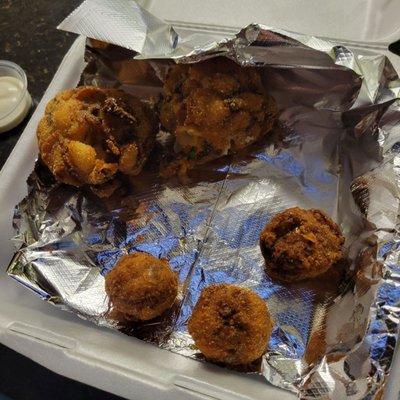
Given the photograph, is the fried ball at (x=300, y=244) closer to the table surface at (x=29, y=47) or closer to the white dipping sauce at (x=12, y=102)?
the table surface at (x=29, y=47)

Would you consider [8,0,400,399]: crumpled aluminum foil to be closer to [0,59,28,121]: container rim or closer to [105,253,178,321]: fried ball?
[105,253,178,321]: fried ball

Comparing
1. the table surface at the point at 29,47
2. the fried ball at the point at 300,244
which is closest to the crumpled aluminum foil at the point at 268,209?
the fried ball at the point at 300,244

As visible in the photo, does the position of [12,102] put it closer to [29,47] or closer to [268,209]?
[29,47]

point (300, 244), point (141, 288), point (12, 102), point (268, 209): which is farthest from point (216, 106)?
point (12, 102)

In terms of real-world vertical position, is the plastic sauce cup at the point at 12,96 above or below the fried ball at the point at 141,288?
above

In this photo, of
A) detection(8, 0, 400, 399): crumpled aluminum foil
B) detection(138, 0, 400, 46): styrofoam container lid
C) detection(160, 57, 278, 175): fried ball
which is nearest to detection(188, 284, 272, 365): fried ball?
detection(8, 0, 400, 399): crumpled aluminum foil

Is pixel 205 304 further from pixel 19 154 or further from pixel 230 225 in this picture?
pixel 19 154
